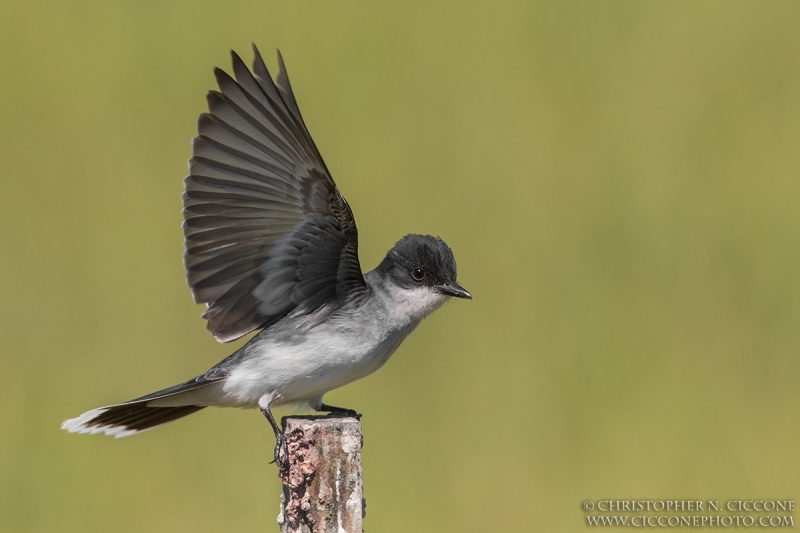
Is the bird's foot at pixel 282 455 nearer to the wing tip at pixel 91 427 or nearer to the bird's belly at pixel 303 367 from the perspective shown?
the bird's belly at pixel 303 367

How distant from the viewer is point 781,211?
8.27 m

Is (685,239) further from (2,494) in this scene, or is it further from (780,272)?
(2,494)

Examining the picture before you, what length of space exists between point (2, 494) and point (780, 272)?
5.37 metres

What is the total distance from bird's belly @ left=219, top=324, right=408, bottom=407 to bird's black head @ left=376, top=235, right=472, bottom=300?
0.38 metres

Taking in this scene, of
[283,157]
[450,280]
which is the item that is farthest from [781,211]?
[283,157]

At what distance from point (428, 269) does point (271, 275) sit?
2.36 ft

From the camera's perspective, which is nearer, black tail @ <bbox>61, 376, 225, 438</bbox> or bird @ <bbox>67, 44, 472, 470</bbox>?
bird @ <bbox>67, 44, 472, 470</bbox>

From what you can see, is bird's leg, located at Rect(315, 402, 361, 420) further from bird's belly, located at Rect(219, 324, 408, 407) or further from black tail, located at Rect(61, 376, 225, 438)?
black tail, located at Rect(61, 376, 225, 438)

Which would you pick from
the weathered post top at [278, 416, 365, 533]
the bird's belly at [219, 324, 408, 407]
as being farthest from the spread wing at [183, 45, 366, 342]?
the weathered post top at [278, 416, 365, 533]

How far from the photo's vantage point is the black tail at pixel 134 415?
465 centimetres

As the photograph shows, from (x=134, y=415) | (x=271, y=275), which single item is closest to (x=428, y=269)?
(x=271, y=275)

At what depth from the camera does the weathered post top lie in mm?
3568

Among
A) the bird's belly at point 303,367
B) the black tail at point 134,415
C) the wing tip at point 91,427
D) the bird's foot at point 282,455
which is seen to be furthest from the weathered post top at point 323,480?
the wing tip at point 91,427

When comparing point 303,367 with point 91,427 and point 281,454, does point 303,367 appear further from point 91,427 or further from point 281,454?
point 91,427
